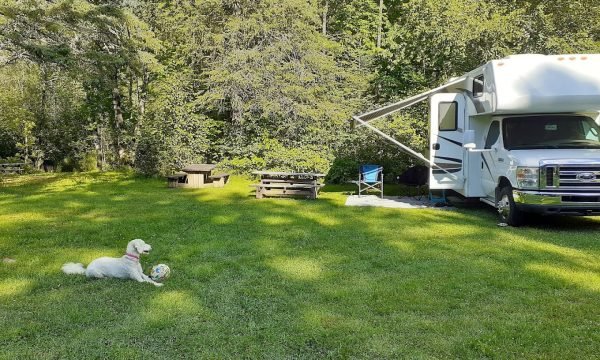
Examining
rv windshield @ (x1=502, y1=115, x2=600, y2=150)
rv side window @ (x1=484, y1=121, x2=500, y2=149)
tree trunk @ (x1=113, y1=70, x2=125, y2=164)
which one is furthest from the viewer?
tree trunk @ (x1=113, y1=70, x2=125, y2=164)

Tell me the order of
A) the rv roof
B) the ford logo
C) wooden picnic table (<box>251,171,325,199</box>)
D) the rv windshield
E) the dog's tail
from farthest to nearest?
wooden picnic table (<box>251,171,325,199</box>), the rv windshield, the rv roof, the ford logo, the dog's tail

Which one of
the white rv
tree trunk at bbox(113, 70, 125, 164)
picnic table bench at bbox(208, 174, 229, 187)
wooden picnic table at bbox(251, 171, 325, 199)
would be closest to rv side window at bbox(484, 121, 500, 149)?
the white rv

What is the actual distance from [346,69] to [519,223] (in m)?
11.6

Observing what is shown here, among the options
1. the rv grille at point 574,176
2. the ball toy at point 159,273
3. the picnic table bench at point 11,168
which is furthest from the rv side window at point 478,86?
the picnic table bench at point 11,168

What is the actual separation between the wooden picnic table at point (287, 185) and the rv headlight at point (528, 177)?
5.06 m

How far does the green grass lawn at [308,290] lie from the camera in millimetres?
3539

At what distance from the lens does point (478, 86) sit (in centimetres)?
923

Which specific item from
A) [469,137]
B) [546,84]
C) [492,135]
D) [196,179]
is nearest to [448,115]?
[469,137]

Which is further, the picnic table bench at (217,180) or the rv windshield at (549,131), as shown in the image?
the picnic table bench at (217,180)

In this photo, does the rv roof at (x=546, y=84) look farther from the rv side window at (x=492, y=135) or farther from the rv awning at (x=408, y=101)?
the rv awning at (x=408, y=101)

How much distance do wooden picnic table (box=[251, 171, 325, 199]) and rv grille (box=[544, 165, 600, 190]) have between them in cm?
551

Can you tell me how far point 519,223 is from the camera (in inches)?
320

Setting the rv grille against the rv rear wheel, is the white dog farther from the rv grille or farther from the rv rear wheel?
the rv grille

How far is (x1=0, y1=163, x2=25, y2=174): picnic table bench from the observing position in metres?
20.2
